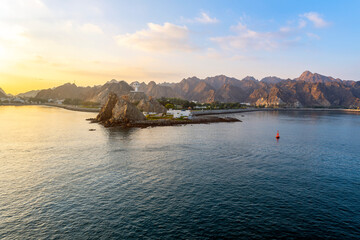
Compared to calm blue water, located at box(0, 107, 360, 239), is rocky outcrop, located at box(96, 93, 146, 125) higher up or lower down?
higher up

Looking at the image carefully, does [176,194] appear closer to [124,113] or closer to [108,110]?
[124,113]

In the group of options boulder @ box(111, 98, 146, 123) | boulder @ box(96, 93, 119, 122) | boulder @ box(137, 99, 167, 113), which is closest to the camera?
boulder @ box(111, 98, 146, 123)

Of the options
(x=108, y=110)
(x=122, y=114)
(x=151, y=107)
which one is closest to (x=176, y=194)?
(x=122, y=114)

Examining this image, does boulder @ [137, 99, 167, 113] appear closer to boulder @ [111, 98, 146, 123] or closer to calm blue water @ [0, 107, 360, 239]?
boulder @ [111, 98, 146, 123]

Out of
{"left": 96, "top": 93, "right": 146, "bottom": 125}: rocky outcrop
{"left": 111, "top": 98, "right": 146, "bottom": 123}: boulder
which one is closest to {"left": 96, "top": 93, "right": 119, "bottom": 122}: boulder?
{"left": 96, "top": 93, "right": 146, "bottom": 125}: rocky outcrop

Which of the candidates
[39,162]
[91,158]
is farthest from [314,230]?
[39,162]

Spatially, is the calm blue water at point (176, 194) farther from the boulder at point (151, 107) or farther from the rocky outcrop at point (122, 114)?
the boulder at point (151, 107)

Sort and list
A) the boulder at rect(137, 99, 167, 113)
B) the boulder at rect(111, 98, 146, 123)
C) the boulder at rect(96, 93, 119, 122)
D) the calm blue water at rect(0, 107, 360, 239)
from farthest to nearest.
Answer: the boulder at rect(137, 99, 167, 113) < the boulder at rect(96, 93, 119, 122) < the boulder at rect(111, 98, 146, 123) < the calm blue water at rect(0, 107, 360, 239)

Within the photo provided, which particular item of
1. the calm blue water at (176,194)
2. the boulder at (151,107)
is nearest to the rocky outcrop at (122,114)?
the calm blue water at (176,194)

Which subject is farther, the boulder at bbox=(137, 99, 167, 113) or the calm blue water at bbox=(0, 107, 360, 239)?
the boulder at bbox=(137, 99, 167, 113)
